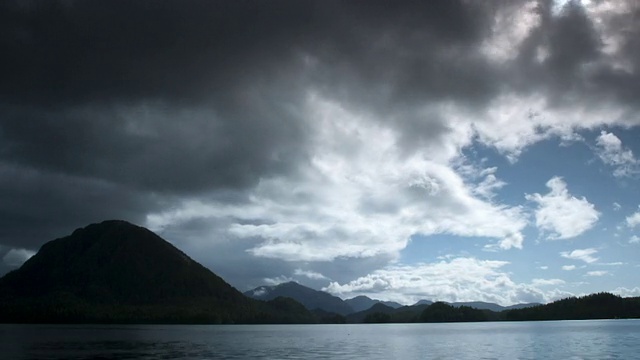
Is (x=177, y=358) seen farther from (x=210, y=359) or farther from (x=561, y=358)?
(x=561, y=358)

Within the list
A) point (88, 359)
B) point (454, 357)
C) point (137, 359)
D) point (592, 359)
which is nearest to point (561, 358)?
point (592, 359)

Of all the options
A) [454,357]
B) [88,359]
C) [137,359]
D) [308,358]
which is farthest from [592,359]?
[88,359]

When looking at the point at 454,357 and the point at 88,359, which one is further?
the point at 454,357

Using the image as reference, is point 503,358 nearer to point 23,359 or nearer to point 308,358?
point 308,358

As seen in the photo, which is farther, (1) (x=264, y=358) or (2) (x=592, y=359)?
(1) (x=264, y=358)

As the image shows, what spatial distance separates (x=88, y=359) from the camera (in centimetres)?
10050

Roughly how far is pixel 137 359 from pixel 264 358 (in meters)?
25.2

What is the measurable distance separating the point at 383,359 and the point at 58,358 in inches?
2621

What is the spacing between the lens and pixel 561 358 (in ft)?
332

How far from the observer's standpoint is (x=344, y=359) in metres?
102

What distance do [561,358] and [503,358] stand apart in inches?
434

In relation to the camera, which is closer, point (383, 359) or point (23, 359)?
point (23, 359)

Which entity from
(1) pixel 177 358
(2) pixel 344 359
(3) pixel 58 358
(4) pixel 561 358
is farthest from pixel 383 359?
(3) pixel 58 358

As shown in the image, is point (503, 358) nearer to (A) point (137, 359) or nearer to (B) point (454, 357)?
(B) point (454, 357)
